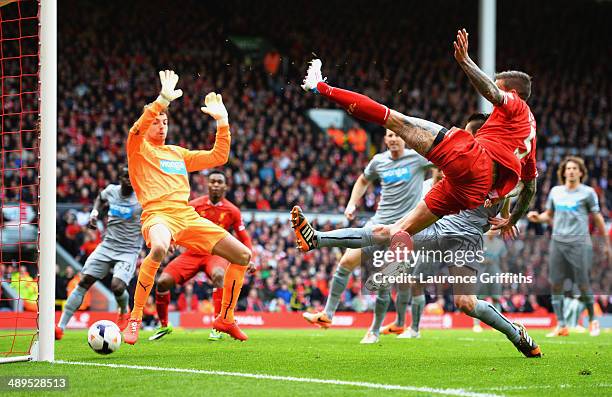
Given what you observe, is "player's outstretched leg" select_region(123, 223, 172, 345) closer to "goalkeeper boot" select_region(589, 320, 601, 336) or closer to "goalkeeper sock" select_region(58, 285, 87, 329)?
"goalkeeper sock" select_region(58, 285, 87, 329)

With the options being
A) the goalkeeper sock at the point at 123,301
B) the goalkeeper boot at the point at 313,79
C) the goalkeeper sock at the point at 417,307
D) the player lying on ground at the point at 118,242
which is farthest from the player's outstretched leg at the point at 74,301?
the goalkeeper boot at the point at 313,79

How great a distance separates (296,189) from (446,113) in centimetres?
791

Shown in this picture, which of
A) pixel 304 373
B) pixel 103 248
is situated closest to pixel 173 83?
pixel 304 373

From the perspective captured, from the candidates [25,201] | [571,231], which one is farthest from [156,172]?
[25,201]

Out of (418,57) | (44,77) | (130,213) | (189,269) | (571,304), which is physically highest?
(418,57)

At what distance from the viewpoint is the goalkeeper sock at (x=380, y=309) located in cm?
1063

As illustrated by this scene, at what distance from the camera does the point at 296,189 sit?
23.7 m

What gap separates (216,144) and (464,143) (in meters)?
3.18

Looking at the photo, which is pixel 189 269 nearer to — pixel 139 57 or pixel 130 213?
pixel 130 213

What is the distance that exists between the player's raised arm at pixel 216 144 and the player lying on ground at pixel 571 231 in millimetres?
5832

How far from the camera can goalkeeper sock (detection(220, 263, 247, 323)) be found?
29.6 feet

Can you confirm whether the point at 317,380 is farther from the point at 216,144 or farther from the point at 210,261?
the point at 210,261

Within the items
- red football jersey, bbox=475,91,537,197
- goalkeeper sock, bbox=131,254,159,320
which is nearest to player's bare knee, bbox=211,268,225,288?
goalkeeper sock, bbox=131,254,159,320

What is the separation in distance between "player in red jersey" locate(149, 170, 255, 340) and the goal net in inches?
62.7
